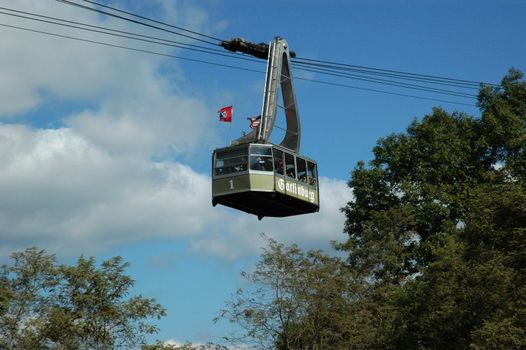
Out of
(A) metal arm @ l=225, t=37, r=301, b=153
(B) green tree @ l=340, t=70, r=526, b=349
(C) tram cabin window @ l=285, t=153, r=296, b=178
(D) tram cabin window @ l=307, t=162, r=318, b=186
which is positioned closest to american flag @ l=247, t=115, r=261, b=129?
(A) metal arm @ l=225, t=37, r=301, b=153

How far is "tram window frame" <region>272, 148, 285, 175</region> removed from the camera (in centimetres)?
3288

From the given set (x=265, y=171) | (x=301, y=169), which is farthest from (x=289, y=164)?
(x=265, y=171)

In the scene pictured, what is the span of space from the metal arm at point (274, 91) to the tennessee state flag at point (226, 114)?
1612 mm

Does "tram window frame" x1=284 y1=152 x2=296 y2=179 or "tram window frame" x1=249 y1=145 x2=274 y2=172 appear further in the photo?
"tram window frame" x1=284 y1=152 x2=296 y2=179

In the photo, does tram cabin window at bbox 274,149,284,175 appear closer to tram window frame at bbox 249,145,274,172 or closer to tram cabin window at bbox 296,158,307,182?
tram window frame at bbox 249,145,274,172

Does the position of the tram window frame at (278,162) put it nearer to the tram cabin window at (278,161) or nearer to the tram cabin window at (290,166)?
the tram cabin window at (278,161)

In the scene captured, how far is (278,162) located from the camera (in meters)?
33.2

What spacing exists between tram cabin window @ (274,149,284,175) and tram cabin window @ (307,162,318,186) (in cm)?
184

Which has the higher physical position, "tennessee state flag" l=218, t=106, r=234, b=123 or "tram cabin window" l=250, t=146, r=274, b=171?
"tennessee state flag" l=218, t=106, r=234, b=123

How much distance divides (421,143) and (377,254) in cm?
960

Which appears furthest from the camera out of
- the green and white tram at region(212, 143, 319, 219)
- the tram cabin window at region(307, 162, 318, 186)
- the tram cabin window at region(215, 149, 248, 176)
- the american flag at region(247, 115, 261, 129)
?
the american flag at region(247, 115, 261, 129)

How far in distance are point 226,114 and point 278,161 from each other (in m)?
4.50

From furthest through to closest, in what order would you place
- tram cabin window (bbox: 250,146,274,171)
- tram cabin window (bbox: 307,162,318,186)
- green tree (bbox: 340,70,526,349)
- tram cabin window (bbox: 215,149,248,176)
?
green tree (bbox: 340,70,526,349) < tram cabin window (bbox: 307,162,318,186) < tram cabin window (bbox: 215,149,248,176) < tram cabin window (bbox: 250,146,274,171)

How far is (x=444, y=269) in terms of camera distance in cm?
4234
